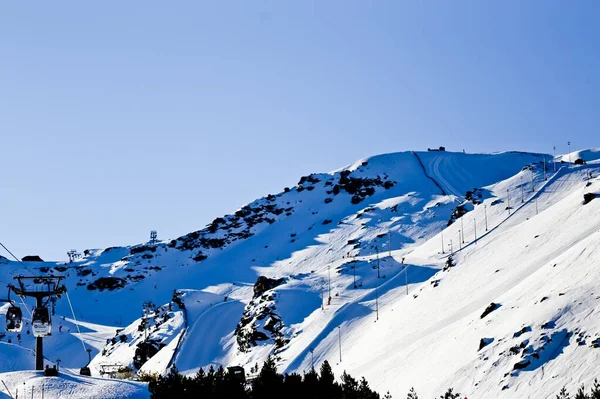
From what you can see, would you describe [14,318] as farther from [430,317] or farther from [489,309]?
[430,317]

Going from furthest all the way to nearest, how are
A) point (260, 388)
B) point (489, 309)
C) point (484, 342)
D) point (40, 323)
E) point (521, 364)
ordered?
point (489, 309) → point (484, 342) → point (521, 364) → point (260, 388) → point (40, 323)

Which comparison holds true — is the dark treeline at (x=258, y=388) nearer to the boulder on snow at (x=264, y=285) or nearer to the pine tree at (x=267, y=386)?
the pine tree at (x=267, y=386)

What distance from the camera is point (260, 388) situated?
57.7 m

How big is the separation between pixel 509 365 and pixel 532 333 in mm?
5194

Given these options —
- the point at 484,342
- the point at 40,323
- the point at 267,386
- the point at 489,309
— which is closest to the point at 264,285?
the point at 489,309

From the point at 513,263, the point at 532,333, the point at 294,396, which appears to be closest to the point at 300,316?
the point at 513,263

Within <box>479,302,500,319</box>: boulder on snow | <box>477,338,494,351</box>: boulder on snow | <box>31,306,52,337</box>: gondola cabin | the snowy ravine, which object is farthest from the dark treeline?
<box>479,302,500,319</box>: boulder on snow

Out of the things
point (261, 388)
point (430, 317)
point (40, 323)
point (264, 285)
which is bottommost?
point (430, 317)

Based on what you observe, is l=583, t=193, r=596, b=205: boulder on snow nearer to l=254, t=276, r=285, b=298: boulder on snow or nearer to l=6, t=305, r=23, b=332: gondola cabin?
l=254, t=276, r=285, b=298: boulder on snow

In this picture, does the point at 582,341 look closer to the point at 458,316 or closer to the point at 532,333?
the point at 532,333

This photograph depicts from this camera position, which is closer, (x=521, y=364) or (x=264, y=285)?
(x=521, y=364)

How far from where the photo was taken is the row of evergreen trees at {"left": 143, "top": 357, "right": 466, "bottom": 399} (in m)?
53.4

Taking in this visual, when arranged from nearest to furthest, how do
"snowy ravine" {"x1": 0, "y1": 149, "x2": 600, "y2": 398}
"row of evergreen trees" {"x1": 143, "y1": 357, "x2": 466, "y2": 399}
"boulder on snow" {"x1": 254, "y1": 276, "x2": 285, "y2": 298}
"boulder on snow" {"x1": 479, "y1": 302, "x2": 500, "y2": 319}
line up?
"row of evergreen trees" {"x1": 143, "y1": 357, "x2": 466, "y2": 399} → "snowy ravine" {"x1": 0, "y1": 149, "x2": 600, "y2": 398} → "boulder on snow" {"x1": 479, "y1": 302, "x2": 500, "y2": 319} → "boulder on snow" {"x1": 254, "y1": 276, "x2": 285, "y2": 298}

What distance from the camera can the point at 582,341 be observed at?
239 feet
